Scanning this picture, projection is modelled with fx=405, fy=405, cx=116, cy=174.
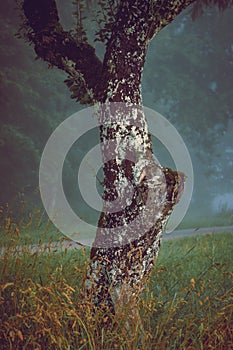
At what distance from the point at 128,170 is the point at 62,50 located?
1.55m

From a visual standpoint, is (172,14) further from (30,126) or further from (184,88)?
(184,88)

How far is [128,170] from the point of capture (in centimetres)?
412

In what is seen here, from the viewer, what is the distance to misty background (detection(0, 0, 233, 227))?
15867 mm

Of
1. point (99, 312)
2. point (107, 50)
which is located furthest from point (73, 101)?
point (99, 312)

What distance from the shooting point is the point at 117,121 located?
4.16 meters

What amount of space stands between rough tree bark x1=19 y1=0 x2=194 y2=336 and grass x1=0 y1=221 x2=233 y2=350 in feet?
0.90

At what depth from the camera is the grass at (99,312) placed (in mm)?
3070

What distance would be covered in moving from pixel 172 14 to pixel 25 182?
13.1m

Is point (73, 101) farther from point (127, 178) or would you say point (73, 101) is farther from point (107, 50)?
point (127, 178)

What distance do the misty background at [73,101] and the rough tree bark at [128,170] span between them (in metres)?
10.2

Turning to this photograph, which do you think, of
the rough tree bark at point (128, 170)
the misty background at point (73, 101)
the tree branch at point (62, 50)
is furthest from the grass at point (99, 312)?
the misty background at point (73, 101)

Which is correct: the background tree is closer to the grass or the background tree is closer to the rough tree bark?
the rough tree bark

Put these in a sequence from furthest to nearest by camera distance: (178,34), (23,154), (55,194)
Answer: (178,34)
(55,194)
(23,154)

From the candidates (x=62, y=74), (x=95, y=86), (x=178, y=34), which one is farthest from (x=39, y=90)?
(x=95, y=86)
